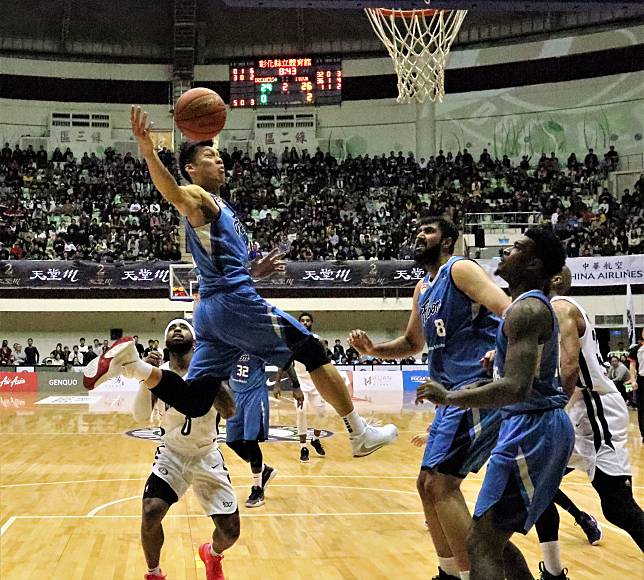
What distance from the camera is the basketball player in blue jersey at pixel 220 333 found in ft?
13.5

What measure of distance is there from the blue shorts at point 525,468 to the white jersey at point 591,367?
4.74ft

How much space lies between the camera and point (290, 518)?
295 inches

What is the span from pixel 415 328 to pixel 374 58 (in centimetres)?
3111

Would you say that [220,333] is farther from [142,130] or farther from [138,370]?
[142,130]

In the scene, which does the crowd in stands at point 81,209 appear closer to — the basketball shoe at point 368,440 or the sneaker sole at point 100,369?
the sneaker sole at point 100,369

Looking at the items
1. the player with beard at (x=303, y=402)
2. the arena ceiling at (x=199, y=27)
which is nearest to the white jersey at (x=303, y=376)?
the player with beard at (x=303, y=402)

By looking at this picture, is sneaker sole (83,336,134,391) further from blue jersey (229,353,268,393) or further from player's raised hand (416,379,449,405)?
blue jersey (229,353,268,393)

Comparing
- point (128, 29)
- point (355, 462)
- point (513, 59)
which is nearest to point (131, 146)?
point (128, 29)

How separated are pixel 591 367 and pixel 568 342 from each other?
2.00ft

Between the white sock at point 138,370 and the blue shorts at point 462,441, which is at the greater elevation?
the white sock at point 138,370

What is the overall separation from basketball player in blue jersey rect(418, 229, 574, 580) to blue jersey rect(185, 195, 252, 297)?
122cm

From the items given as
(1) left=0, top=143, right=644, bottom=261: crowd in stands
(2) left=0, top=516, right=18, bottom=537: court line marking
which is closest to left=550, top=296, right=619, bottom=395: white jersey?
(2) left=0, top=516, right=18, bottom=537: court line marking

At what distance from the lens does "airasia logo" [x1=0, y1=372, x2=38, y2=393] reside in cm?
2195

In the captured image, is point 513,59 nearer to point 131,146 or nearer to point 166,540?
point 131,146
